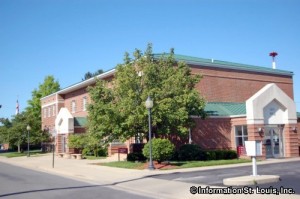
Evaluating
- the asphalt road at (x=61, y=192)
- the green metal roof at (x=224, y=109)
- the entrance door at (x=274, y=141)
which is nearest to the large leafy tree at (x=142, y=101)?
the green metal roof at (x=224, y=109)

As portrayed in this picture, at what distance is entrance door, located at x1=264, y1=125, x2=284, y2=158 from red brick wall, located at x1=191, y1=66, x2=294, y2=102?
22.4 feet

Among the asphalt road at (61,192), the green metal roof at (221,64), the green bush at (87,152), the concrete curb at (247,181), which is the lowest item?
the asphalt road at (61,192)

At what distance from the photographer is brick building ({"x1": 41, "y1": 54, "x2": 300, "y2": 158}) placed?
1137 inches

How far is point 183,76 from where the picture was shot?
27.1 m

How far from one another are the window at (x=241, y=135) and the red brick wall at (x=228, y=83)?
450cm

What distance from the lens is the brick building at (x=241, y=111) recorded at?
94.7ft

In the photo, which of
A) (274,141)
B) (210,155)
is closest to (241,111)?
(274,141)

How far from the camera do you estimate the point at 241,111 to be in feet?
105

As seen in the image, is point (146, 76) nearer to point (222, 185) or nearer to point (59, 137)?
point (222, 185)

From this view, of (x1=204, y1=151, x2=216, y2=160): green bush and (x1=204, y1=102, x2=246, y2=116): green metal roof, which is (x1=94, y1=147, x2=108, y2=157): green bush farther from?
(x1=204, y1=151, x2=216, y2=160): green bush

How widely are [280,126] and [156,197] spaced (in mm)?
19767

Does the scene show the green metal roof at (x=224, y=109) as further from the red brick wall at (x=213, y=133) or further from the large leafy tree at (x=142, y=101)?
the large leafy tree at (x=142, y=101)

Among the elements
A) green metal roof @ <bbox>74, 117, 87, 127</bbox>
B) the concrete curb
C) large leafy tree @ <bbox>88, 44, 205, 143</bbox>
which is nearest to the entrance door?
large leafy tree @ <bbox>88, 44, 205, 143</bbox>

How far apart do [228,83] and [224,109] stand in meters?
5.24
